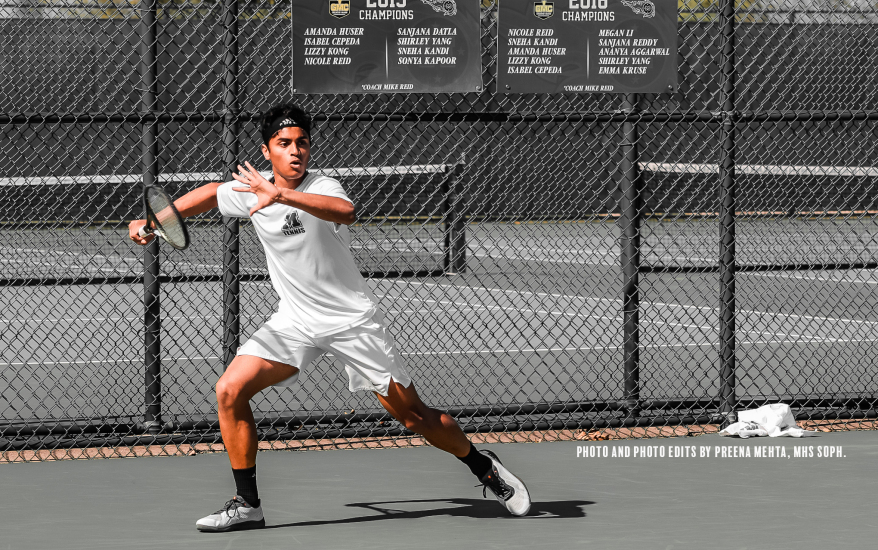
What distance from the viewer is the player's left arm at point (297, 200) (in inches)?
188

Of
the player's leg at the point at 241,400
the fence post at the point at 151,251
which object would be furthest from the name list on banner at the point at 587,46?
the player's leg at the point at 241,400

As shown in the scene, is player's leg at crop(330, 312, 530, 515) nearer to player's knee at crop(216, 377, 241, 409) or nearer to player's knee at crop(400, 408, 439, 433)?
player's knee at crop(400, 408, 439, 433)

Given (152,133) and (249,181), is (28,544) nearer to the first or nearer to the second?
(249,181)

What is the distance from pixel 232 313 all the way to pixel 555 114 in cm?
216

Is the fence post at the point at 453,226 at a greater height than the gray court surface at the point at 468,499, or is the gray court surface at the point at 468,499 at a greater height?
the fence post at the point at 453,226

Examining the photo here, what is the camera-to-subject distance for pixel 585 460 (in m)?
6.61

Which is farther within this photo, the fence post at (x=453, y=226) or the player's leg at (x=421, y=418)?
the fence post at (x=453, y=226)

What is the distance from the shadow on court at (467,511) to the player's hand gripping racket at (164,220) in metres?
1.30

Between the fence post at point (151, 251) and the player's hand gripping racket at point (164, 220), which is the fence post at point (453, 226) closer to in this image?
the fence post at point (151, 251)

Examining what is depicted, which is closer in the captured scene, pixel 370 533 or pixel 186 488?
pixel 370 533

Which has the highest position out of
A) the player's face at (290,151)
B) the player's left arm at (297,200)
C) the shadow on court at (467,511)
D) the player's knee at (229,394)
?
the player's face at (290,151)

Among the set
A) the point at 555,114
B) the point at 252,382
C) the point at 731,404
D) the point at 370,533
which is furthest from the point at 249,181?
the point at 731,404

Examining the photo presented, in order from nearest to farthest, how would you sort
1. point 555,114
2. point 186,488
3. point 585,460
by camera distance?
point 186,488 → point 585,460 → point 555,114

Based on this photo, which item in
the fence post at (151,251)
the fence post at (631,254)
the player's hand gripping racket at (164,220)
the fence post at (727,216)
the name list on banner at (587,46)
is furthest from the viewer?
the fence post at (631,254)
